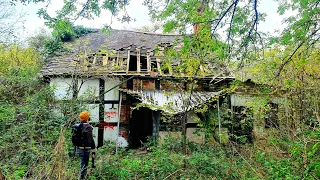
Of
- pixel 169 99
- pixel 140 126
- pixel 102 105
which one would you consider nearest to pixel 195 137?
pixel 169 99

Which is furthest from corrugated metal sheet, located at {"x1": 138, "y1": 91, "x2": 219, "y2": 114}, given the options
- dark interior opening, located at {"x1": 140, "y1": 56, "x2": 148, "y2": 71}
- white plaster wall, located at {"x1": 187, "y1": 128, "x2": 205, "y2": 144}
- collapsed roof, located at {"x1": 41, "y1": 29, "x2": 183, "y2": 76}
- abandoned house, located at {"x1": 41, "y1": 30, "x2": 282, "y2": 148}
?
collapsed roof, located at {"x1": 41, "y1": 29, "x2": 183, "y2": 76}

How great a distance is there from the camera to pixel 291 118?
7906 millimetres

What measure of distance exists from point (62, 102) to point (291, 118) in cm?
773

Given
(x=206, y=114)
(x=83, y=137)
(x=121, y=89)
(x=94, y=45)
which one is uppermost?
(x=94, y=45)

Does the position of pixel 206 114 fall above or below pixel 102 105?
below

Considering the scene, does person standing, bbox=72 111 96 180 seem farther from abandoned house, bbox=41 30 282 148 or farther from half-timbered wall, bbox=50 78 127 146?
half-timbered wall, bbox=50 78 127 146

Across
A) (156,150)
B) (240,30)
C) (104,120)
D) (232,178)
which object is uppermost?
(240,30)

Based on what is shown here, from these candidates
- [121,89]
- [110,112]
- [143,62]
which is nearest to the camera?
[121,89]

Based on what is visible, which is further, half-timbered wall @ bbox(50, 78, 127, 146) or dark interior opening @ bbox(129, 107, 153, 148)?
dark interior opening @ bbox(129, 107, 153, 148)

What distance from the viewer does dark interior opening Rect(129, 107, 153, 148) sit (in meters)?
10.0

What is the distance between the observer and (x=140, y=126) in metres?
10.4

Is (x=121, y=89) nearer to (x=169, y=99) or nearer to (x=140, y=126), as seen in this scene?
(x=169, y=99)

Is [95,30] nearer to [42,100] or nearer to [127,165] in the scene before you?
[42,100]

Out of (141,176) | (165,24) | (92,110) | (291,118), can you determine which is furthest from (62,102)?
(291,118)
